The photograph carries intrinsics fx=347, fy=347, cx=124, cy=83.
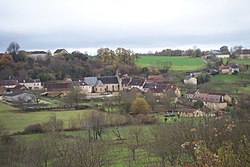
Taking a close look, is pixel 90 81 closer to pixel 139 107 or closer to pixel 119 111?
pixel 119 111

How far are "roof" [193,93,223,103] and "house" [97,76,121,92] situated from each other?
66.8 ft

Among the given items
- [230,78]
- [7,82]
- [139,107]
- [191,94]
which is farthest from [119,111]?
[230,78]

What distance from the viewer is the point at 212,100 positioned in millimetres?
47562

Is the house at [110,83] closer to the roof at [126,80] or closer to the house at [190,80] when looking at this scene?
the roof at [126,80]

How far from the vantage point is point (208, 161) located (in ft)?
20.2

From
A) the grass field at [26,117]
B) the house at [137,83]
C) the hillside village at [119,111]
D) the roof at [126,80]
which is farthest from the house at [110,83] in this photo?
the grass field at [26,117]

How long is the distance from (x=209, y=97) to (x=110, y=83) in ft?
77.0

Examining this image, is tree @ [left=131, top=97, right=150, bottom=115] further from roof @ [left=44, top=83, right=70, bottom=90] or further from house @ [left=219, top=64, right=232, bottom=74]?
house @ [left=219, top=64, right=232, bottom=74]

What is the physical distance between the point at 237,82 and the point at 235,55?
43760 millimetres

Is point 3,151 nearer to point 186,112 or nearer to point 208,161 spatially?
point 208,161

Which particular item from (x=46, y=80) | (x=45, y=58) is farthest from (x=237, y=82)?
(x=45, y=58)

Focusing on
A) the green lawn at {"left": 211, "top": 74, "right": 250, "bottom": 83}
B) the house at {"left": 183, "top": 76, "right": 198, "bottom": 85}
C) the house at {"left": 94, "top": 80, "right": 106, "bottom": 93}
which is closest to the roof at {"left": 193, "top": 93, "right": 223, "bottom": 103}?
the house at {"left": 183, "top": 76, "right": 198, "bottom": 85}

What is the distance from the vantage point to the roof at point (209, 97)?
4712 centimetres

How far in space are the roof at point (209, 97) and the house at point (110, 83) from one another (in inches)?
801
